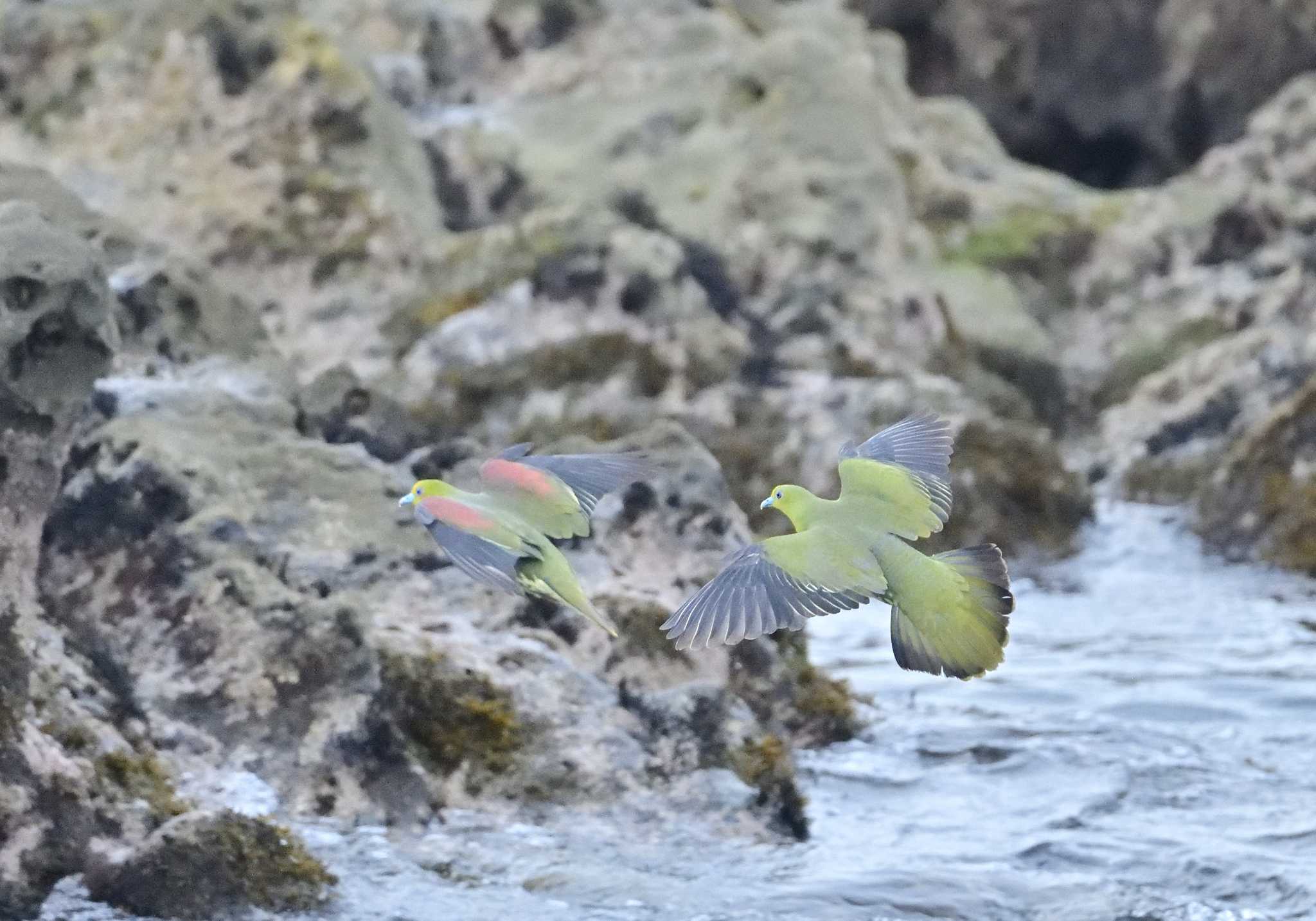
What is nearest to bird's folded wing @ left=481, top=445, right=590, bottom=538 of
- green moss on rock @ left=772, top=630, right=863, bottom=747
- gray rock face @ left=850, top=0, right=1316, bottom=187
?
green moss on rock @ left=772, top=630, right=863, bottom=747

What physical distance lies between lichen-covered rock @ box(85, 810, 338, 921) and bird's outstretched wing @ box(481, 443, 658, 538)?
1.39 metres

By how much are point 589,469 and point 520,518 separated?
1.15 feet

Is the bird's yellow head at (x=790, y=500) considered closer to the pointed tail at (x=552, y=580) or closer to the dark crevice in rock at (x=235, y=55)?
the pointed tail at (x=552, y=580)

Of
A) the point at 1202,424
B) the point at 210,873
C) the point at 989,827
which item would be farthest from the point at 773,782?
the point at 1202,424

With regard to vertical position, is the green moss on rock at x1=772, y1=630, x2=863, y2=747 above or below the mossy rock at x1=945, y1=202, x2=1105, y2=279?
below

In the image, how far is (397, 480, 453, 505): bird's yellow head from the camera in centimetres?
409

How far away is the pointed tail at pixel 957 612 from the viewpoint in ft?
13.5

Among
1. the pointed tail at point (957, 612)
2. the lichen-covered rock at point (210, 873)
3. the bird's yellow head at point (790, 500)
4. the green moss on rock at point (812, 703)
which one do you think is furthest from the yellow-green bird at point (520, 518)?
the green moss on rock at point (812, 703)

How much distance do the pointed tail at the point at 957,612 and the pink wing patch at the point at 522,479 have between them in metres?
0.77

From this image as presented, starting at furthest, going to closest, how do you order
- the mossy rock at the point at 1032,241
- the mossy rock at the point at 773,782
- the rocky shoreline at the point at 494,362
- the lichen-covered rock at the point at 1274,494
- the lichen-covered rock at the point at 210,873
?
the mossy rock at the point at 1032,241
the lichen-covered rock at the point at 1274,494
the mossy rock at the point at 773,782
the rocky shoreline at the point at 494,362
the lichen-covered rock at the point at 210,873

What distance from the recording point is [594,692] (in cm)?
628

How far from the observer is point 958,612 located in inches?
163

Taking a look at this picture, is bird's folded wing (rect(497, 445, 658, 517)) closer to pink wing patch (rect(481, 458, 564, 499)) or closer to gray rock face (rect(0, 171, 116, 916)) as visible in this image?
pink wing patch (rect(481, 458, 564, 499))

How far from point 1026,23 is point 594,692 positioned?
70.8ft
